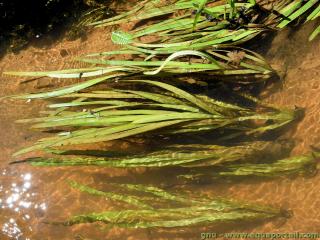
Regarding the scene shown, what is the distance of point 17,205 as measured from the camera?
2.82 metres

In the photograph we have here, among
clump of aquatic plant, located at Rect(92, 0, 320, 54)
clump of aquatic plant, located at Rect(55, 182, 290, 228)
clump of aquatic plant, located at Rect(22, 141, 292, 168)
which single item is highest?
clump of aquatic plant, located at Rect(92, 0, 320, 54)

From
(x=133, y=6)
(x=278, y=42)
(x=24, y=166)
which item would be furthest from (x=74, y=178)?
(x=278, y=42)

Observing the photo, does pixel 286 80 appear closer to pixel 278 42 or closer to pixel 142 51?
pixel 278 42

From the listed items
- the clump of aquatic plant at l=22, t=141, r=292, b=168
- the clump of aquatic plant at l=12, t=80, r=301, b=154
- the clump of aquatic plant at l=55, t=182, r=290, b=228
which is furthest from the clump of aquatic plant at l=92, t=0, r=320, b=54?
the clump of aquatic plant at l=55, t=182, r=290, b=228

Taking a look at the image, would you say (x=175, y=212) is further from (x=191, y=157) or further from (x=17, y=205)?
(x=17, y=205)

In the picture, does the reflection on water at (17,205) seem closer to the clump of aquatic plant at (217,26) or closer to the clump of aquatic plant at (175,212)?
the clump of aquatic plant at (175,212)

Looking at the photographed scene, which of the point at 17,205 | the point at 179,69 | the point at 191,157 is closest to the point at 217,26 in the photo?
the point at 179,69

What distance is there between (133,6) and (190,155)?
1.42 metres

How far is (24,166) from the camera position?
2963 millimetres

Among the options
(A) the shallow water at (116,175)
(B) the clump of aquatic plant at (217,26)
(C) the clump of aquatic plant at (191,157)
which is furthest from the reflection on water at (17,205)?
(B) the clump of aquatic plant at (217,26)

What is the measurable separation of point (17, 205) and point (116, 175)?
2.20ft

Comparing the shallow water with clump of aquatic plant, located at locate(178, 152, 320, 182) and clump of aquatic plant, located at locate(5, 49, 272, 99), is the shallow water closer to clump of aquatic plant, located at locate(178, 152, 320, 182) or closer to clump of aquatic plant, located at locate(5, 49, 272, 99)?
clump of aquatic plant, located at locate(178, 152, 320, 182)

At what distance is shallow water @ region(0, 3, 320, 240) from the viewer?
248 cm

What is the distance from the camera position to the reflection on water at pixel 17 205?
8.98 ft
